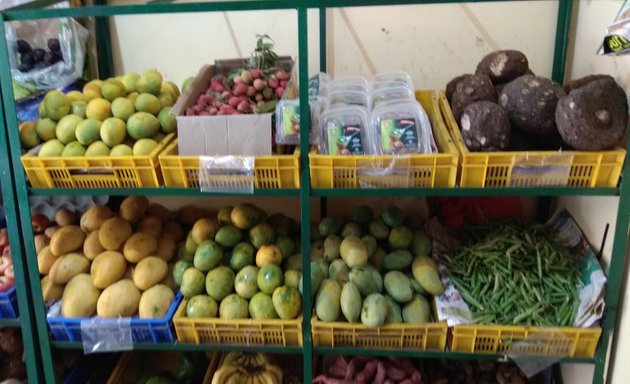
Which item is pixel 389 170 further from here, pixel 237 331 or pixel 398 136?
pixel 237 331

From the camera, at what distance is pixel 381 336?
6.72ft

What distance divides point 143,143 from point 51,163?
32cm

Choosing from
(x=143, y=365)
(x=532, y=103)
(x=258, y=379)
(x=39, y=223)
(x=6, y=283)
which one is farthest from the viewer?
(x=143, y=365)

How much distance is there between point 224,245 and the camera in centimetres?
228

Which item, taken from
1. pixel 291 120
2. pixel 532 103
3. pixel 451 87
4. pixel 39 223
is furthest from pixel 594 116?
pixel 39 223

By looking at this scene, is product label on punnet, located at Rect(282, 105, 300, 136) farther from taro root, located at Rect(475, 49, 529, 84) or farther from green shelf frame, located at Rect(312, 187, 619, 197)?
taro root, located at Rect(475, 49, 529, 84)

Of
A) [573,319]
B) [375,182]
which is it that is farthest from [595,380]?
[375,182]

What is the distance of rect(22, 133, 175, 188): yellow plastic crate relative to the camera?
1.92m

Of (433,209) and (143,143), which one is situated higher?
(143,143)

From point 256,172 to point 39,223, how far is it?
1111 mm

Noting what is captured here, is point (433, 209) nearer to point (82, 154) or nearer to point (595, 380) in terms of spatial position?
point (595, 380)

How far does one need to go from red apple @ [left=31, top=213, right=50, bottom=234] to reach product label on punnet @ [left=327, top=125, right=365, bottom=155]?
4.39 ft

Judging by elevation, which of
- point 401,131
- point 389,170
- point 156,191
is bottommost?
point 156,191

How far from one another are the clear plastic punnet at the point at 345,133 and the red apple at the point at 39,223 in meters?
1.30
